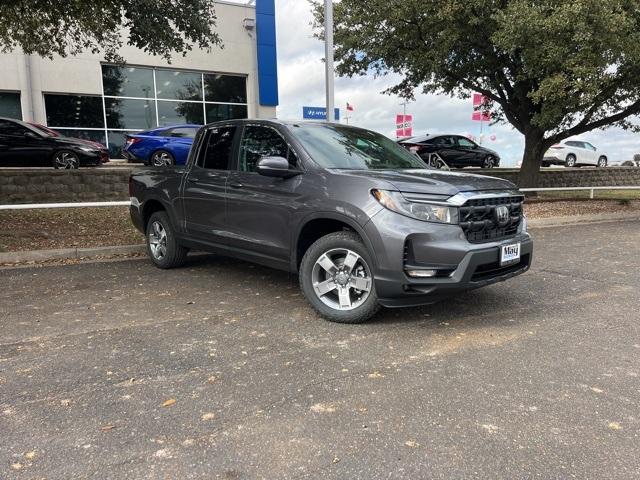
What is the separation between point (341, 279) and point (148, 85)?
2055 centimetres

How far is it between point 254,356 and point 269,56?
880 inches

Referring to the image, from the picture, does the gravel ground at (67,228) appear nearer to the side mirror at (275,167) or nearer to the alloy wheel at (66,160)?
the alloy wheel at (66,160)

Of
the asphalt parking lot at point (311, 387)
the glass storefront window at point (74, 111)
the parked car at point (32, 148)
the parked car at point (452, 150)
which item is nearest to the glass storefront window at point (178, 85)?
the glass storefront window at point (74, 111)

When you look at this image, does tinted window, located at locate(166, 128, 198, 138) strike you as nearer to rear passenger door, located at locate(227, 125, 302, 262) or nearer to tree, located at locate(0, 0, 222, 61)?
tree, located at locate(0, 0, 222, 61)

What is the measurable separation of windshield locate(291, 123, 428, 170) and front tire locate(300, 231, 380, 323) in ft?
2.63

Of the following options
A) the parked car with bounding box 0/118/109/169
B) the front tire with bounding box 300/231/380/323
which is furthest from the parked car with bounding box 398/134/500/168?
the front tire with bounding box 300/231/380/323

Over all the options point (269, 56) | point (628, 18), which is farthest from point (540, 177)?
point (269, 56)

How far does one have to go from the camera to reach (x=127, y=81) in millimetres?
21938

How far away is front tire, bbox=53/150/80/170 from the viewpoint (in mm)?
13148

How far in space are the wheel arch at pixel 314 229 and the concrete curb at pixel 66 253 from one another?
13.3 ft

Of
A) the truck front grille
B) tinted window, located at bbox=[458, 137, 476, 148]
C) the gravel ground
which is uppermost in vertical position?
tinted window, located at bbox=[458, 137, 476, 148]

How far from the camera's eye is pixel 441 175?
4641 millimetres

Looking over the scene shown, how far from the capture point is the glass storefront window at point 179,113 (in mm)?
22719

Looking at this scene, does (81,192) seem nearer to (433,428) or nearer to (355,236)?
(355,236)
